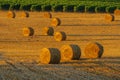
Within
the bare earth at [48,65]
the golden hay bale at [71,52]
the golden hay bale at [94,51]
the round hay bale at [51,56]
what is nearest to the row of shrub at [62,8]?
the bare earth at [48,65]

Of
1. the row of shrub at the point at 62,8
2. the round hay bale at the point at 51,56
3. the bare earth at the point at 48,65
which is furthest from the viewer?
the row of shrub at the point at 62,8

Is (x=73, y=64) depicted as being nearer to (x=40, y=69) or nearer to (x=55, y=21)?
Result: (x=40, y=69)

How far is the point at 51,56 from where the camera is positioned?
2041 cm

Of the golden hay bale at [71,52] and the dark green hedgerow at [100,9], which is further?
the dark green hedgerow at [100,9]

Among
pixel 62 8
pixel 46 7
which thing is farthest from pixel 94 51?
pixel 62 8

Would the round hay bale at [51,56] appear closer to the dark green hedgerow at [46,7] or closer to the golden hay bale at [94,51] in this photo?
the golden hay bale at [94,51]

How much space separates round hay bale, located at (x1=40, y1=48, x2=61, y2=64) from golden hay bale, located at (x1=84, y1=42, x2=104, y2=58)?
3.32 m

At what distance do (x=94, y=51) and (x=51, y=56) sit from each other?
145 inches

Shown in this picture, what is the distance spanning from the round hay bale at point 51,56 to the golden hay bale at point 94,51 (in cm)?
332

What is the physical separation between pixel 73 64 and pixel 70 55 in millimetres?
1064

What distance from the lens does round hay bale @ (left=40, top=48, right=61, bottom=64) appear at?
2034 centimetres

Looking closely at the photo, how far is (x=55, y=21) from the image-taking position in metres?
43.7

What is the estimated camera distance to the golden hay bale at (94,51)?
23.2m

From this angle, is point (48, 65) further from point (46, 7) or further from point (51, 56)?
point (46, 7)
